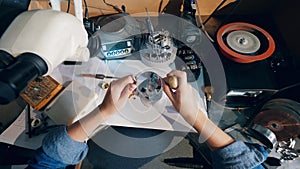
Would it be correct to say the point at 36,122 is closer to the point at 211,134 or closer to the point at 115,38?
the point at 115,38

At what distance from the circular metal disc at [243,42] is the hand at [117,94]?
34 cm

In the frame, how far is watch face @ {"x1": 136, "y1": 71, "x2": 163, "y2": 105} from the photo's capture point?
75cm

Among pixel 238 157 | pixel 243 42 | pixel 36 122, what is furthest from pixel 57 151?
pixel 243 42

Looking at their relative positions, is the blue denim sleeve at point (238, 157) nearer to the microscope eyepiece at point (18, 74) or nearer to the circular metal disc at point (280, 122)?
the circular metal disc at point (280, 122)

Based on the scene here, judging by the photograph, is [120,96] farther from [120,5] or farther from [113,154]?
[120,5]

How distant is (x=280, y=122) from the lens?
0.77m

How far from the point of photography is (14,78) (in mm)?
400

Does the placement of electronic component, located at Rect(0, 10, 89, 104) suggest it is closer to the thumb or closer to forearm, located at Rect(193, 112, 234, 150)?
the thumb

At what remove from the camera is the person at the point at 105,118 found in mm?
627

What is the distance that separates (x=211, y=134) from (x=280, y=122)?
23cm

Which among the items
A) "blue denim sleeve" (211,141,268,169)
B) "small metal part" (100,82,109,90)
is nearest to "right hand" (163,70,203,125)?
"blue denim sleeve" (211,141,268,169)

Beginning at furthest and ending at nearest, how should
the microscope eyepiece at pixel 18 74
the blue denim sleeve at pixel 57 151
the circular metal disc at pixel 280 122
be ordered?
the circular metal disc at pixel 280 122, the blue denim sleeve at pixel 57 151, the microscope eyepiece at pixel 18 74

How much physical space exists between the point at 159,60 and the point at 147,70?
1.9 inches

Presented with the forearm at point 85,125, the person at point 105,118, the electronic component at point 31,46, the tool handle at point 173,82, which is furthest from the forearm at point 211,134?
the electronic component at point 31,46
